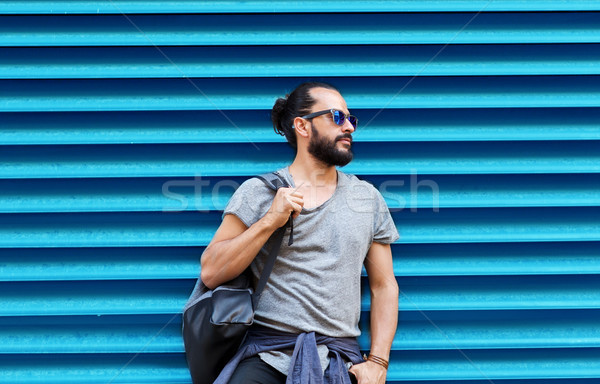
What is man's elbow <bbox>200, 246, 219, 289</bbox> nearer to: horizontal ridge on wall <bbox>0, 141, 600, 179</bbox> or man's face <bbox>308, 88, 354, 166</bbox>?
horizontal ridge on wall <bbox>0, 141, 600, 179</bbox>

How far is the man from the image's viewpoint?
1.95 meters

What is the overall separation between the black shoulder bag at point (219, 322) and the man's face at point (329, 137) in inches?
14.5

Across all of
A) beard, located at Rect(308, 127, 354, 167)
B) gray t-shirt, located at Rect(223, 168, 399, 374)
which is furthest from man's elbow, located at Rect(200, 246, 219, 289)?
beard, located at Rect(308, 127, 354, 167)

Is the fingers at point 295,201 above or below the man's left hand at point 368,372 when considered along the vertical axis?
above

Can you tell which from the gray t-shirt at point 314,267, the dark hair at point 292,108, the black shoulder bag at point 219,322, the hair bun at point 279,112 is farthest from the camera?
the hair bun at point 279,112

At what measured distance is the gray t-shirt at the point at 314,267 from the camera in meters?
2.01

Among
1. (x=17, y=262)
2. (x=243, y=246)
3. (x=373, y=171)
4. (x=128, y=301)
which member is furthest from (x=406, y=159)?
(x=17, y=262)

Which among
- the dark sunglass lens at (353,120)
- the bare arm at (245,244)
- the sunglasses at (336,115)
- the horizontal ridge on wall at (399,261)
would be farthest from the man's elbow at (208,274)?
the dark sunglass lens at (353,120)

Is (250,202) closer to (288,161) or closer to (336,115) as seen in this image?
(288,161)

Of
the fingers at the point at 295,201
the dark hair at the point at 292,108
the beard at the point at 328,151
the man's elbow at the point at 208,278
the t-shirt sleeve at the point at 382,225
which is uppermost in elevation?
the dark hair at the point at 292,108

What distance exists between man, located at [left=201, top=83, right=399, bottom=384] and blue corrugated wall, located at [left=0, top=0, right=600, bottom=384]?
9.3 inches

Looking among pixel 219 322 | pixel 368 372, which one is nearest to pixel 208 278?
pixel 219 322

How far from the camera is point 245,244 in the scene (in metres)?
1.95

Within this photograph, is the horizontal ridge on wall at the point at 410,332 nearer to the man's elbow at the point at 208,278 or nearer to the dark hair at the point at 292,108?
the man's elbow at the point at 208,278
